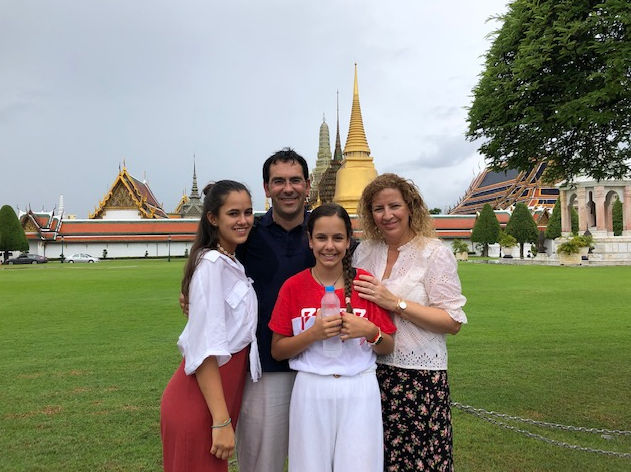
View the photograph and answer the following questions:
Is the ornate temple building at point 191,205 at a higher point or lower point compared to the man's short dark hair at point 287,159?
higher

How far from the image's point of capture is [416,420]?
2658 millimetres

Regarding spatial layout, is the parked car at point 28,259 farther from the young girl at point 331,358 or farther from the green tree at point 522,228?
the young girl at point 331,358

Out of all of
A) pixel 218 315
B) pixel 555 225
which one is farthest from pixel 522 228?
pixel 218 315

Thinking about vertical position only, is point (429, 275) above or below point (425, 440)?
above

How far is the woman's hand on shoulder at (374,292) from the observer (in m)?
2.54

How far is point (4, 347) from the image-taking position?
8484 millimetres

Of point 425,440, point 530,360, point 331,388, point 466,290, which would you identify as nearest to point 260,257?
point 331,388

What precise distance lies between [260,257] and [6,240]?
4543 centimetres

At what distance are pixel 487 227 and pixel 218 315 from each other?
45.1m

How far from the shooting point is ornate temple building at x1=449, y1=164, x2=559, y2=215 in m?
52.4

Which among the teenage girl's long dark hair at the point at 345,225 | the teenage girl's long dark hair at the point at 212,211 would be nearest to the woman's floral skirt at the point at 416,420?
the teenage girl's long dark hair at the point at 345,225

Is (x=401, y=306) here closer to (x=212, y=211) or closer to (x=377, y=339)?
(x=377, y=339)

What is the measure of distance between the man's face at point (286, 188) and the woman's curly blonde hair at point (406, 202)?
326 mm

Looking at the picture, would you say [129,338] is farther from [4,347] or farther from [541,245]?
[541,245]
